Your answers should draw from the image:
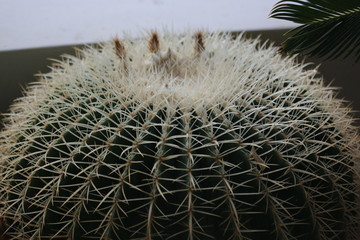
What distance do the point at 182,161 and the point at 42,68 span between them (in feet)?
2.89

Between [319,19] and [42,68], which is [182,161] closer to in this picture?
[319,19]

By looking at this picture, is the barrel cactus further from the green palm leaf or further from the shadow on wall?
the shadow on wall

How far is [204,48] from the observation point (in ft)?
3.03

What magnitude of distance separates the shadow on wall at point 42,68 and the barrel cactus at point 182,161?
0.58 m

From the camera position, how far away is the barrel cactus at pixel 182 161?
2.15 feet

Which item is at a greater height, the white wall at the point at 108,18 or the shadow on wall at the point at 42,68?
the white wall at the point at 108,18

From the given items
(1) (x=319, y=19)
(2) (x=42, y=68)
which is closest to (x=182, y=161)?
(1) (x=319, y=19)

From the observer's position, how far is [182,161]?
0.66 metres

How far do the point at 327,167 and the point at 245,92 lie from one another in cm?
17

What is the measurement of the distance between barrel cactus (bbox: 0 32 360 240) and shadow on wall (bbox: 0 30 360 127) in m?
0.58

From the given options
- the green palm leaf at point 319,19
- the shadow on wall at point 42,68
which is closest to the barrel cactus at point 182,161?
the green palm leaf at point 319,19

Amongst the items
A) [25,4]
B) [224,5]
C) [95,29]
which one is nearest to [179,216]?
[95,29]

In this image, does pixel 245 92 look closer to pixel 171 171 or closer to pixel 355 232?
pixel 171 171

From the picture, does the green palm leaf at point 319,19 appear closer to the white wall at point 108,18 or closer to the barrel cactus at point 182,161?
the barrel cactus at point 182,161
